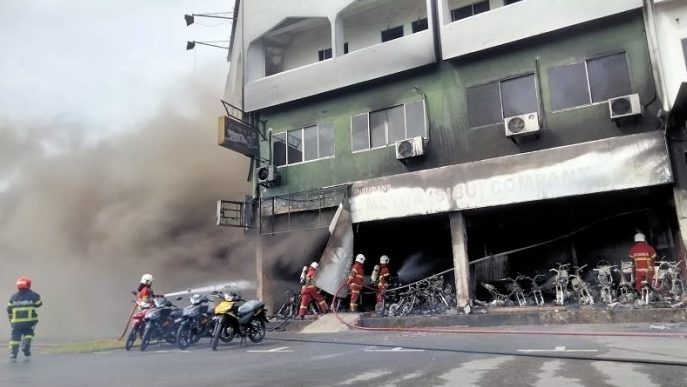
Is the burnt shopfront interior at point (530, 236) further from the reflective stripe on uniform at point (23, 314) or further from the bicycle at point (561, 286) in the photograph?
the reflective stripe on uniform at point (23, 314)

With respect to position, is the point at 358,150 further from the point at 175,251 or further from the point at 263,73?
the point at 175,251

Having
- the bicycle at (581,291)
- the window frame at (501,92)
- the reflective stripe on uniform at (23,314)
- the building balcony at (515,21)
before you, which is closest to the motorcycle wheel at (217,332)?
the reflective stripe on uniform at (23,314)

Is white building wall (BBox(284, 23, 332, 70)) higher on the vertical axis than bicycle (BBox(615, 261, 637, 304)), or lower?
higher

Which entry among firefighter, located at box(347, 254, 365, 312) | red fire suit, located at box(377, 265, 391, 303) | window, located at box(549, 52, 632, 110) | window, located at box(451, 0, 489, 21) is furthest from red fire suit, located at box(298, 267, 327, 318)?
window, located at box(451, 0, 489, 21)

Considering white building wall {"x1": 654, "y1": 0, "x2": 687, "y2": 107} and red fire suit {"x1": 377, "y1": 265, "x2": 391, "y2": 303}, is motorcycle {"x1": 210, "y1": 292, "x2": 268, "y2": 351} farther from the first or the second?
white building wall {"x1": 654, "y1": 0, "x2": 687, "y2": 107}

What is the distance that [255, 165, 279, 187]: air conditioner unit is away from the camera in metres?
16.0

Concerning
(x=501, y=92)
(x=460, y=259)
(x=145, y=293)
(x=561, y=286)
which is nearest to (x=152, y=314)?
(x=145, y=293)

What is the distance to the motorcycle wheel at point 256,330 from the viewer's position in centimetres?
962

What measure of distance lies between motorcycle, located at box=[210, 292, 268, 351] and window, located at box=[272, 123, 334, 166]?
688 cm

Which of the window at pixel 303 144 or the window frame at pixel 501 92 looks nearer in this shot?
the window frame at pixel 501 92

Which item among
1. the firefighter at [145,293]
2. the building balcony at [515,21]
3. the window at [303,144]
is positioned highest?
the building balcony at [515,21]

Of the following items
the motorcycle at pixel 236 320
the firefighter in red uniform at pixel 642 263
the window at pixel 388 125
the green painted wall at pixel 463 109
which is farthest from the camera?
the window at pixel 388 125

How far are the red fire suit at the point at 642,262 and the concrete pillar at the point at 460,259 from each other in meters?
3.59

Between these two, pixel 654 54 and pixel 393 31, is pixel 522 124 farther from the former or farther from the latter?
pixel 393 31
